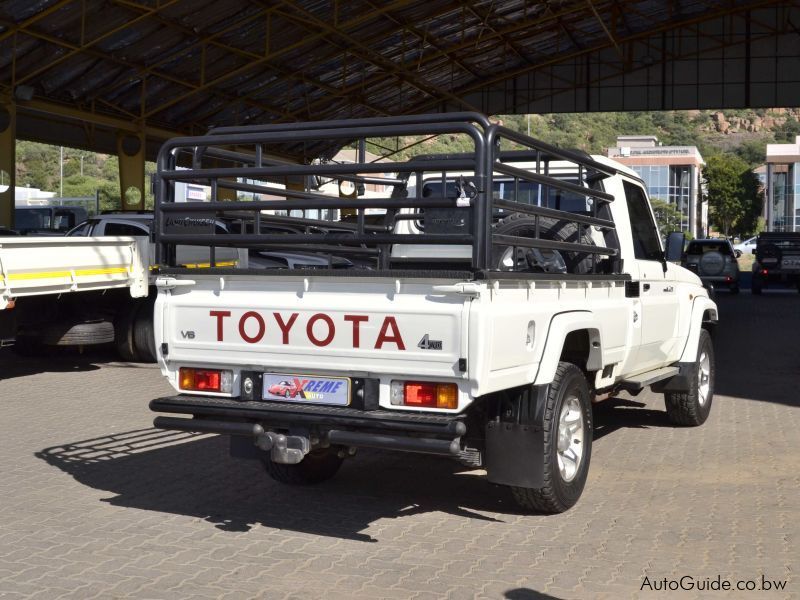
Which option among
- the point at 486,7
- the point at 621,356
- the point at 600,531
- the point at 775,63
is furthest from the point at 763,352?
the point at 775,63

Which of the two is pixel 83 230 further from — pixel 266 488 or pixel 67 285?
pixel 266 488

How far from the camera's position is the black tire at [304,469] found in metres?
7.05

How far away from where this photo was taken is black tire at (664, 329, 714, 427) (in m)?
9.16

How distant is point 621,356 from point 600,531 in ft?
5.01

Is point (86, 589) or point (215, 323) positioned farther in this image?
point (215, 323)

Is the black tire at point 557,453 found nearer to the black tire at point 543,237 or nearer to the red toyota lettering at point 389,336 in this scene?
the black tire at point 543,237

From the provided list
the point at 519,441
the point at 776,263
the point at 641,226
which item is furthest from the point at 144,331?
the point at 776,263

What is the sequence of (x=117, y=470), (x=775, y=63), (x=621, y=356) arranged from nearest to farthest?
(x=621, y=356) → (x=117, y=470) → (x=775, y=63)

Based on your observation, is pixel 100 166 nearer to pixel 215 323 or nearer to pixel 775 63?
pixel 775 63

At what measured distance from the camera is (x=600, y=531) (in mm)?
6055

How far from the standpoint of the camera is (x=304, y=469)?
23.2 ft

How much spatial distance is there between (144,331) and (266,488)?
6884mm

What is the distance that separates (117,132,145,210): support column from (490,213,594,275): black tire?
24.6m

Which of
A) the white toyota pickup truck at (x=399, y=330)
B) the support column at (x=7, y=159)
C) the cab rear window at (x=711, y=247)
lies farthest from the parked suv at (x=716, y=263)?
the white toyota pickup truck at (x=399, y=330)
